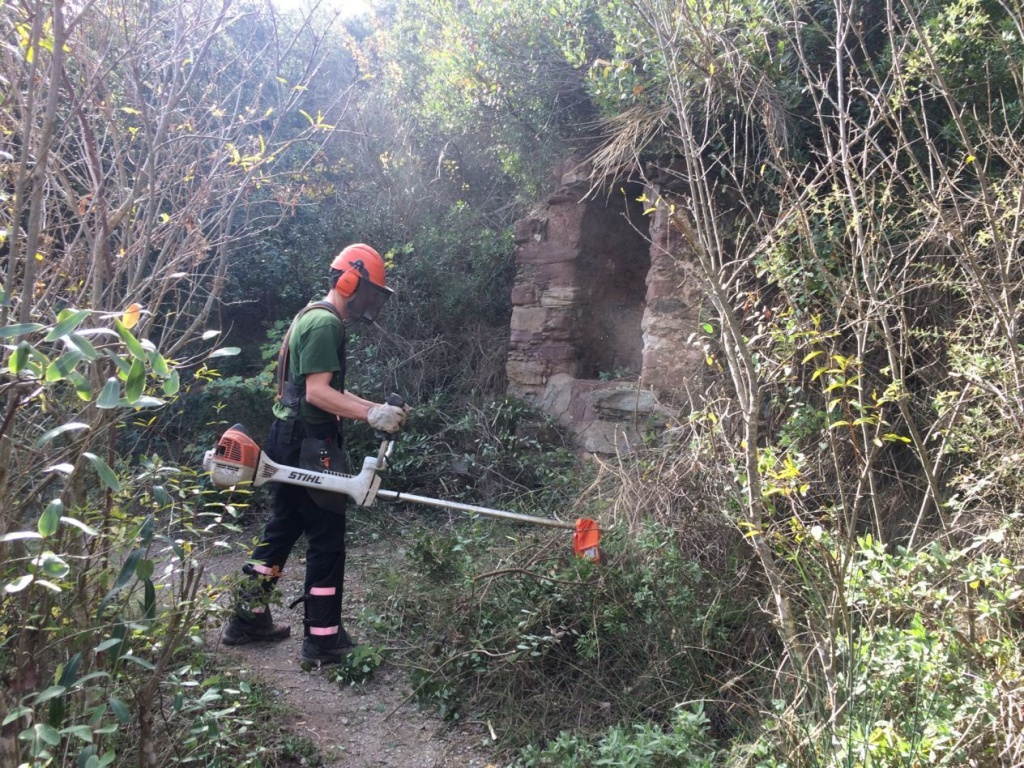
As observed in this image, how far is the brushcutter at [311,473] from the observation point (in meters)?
3.76

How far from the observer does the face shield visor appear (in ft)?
13.8

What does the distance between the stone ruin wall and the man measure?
8.20 feet

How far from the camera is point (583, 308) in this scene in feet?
23.1

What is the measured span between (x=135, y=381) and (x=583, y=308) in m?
5.77

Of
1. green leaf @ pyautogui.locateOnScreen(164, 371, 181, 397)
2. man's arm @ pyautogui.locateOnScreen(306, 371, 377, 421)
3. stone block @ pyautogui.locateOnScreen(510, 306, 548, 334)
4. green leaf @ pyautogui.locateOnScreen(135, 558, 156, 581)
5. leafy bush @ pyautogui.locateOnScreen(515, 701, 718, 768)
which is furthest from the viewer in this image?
stone block @ pyautogui.locateOnScreen(510, 306, 548, 334)

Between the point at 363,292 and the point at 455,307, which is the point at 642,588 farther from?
the point at 455,307

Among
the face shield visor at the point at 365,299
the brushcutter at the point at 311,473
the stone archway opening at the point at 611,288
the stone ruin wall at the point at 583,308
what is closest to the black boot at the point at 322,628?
the brushcutter at the point at 311,473

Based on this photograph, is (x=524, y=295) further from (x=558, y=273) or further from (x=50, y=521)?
(x=50, y=521)

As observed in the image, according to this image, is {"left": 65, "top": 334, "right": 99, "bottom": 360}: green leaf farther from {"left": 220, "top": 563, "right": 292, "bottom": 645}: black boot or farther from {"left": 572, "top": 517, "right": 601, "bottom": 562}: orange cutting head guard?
{"left": 572, "top": 517, "right": 601, "bottom": 562}: orange cutting head guard

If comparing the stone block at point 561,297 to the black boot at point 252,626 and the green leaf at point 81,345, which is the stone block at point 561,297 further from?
the green leaf at point 81,345

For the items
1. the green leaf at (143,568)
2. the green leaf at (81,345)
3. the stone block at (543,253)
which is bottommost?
the green leaf at (143,568)

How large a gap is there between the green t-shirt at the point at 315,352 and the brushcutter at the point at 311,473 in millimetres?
222

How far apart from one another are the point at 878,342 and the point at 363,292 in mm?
2579

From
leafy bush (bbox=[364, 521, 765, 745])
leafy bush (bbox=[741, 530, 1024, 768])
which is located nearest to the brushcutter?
leafy bush (bbox=[364, 521, 765, 745])
